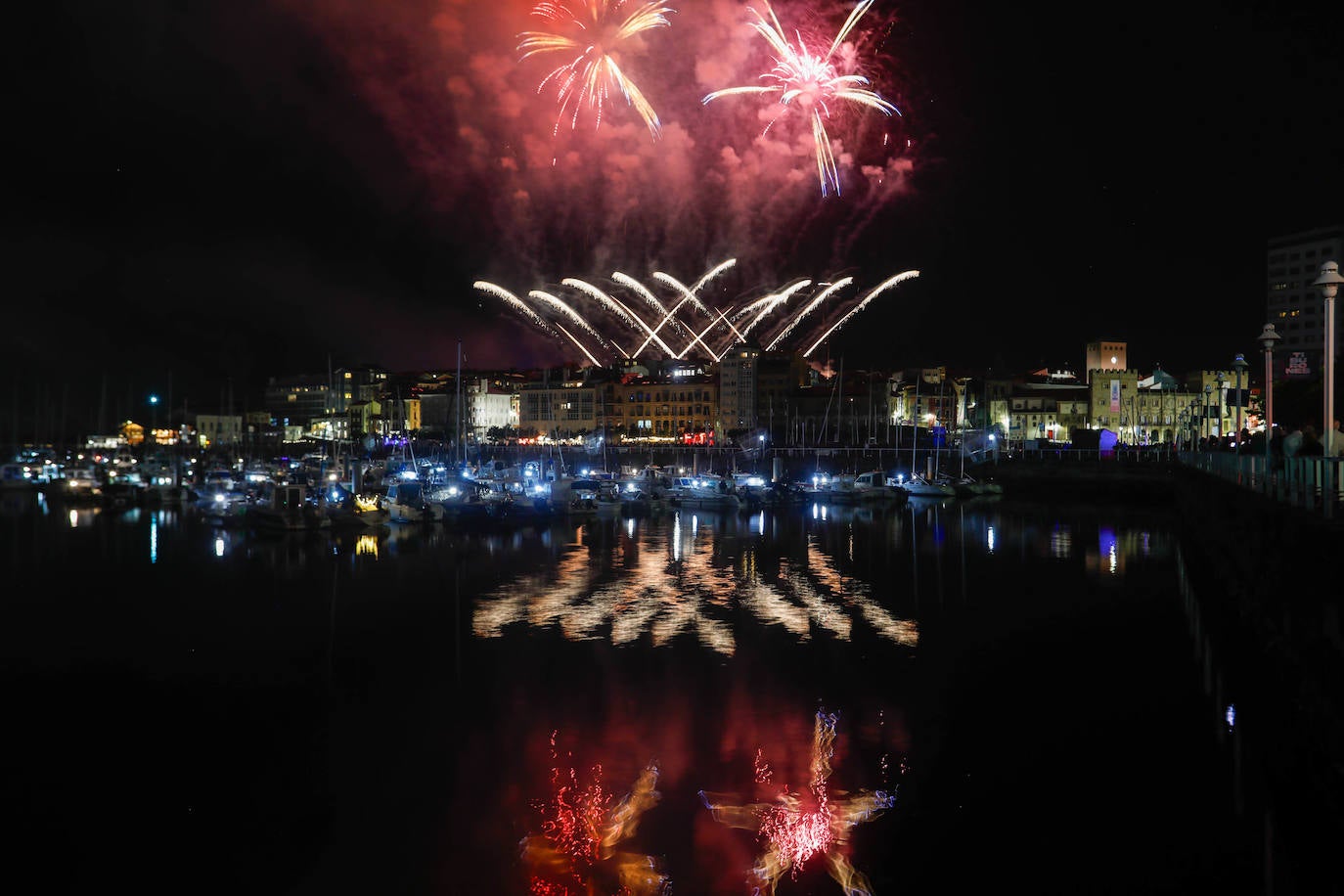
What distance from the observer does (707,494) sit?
51500 millimetres

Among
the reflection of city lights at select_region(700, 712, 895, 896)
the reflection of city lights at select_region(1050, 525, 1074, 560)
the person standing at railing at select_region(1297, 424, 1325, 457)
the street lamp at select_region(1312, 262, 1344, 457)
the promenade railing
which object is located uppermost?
the street lamp at select_region(1312, 262, 1344, 457)

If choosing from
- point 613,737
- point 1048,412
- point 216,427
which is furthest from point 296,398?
point 613,737

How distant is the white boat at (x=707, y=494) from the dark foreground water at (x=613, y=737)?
25960 millimetres

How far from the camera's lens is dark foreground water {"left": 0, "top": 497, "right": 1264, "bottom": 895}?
29.3 feet

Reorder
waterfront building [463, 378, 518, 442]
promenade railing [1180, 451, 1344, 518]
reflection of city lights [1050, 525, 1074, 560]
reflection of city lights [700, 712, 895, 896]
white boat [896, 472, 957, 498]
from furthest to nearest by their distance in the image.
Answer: waterfront building [463, 378, 518, 442]
white boat [896, 472, 957, 498]
reflection of city lights [1050, 525, 1074, 560]
promenade railing [1180, 451, 1344, 518]
reflection of city lights [700, 712, 895, 896]

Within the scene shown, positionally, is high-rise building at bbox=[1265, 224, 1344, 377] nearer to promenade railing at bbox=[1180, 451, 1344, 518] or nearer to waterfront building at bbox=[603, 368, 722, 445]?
waterfront building at bbox=[603, 368, 722, 445]

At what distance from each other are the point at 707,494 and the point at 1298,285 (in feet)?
226

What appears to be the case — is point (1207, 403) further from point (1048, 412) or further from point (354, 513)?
point (1048, 412)

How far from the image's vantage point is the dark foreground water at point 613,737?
29.3 feet

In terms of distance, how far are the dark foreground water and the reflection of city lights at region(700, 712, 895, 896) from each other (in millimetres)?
38

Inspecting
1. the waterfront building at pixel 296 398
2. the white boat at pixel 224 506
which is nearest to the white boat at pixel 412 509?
the white boat at pixel 224 506

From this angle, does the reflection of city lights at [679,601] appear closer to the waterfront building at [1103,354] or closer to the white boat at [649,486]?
the white boat at [649,486]

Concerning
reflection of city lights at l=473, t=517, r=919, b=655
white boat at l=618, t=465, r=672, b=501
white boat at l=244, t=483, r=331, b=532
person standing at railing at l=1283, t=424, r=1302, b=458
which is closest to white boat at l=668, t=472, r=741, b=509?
white boat at l=618, t=465, r=672, b=501

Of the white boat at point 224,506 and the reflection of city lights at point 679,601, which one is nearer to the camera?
the reflection of city lights at point 679,601
